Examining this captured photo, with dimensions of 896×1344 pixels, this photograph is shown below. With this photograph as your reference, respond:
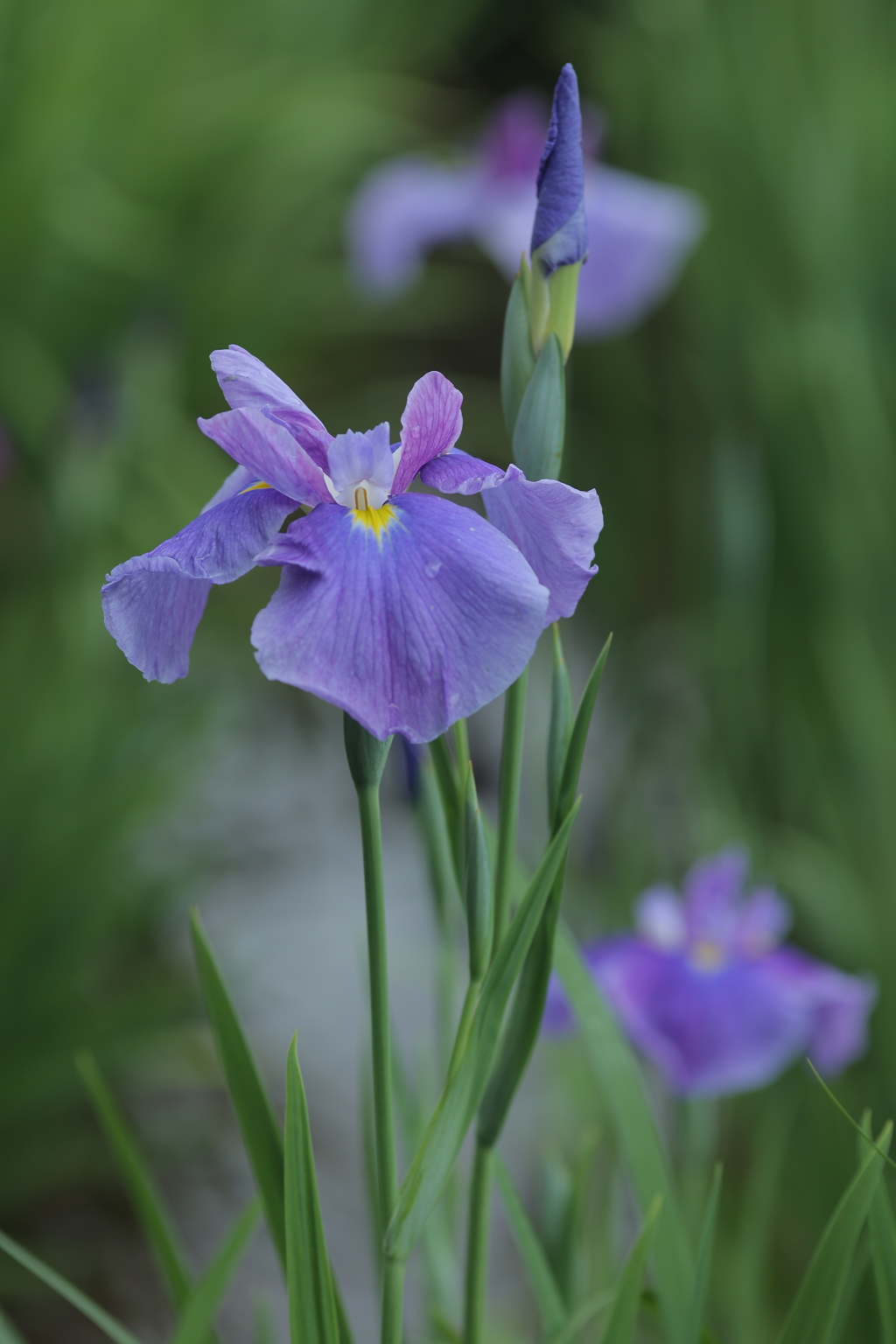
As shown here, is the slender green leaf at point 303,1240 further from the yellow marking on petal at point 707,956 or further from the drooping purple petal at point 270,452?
the yellow marking on petal at point 707,956

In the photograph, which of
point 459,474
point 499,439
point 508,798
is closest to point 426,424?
point 459,474

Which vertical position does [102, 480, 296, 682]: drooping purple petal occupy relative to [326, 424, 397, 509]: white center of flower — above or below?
below

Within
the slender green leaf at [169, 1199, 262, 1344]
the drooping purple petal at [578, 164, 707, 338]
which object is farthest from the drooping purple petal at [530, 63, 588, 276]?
the drooping purple petal at [578, 164, 707, 338]

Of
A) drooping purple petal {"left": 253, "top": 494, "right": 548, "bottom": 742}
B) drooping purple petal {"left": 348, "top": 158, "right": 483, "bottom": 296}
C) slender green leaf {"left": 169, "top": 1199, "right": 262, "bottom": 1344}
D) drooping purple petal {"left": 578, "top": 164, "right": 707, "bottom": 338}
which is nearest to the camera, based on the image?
drooping purple petal {"left": 253, "top": 494, "right": 548, "bottom": 742}

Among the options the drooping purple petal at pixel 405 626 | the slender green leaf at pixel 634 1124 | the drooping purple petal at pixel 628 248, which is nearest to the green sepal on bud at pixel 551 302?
the drooping purple petal at pixel 405 626

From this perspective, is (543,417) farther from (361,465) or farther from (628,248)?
(628,248)

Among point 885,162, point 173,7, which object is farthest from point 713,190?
point 173,7

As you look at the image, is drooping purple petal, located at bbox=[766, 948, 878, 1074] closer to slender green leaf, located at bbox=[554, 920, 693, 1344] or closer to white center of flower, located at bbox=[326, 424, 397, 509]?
slender green leaf, located at bbox=[554, 920, 693, 1344]
